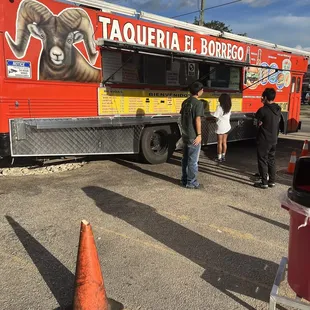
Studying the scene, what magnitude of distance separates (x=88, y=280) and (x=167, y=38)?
5.75 metres

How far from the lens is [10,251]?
3.75 meters

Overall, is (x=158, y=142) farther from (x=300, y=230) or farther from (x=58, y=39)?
(x=300, y=230)

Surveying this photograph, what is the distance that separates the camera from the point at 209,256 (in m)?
3.72

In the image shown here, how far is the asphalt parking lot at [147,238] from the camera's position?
3047 millimetres

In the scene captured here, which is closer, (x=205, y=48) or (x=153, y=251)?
(x=153, y=251)

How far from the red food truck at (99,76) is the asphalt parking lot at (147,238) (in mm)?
864

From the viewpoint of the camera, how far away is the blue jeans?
600 centimetres

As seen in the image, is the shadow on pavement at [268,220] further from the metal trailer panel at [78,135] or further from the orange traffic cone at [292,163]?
the metal trailer panel at [78,135]

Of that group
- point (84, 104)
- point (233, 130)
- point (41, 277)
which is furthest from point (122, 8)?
point (41, 277)

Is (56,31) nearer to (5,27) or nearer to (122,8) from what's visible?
(5,27)

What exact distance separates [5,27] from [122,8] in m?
2.29

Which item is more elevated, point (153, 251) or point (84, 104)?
point (84, 104)

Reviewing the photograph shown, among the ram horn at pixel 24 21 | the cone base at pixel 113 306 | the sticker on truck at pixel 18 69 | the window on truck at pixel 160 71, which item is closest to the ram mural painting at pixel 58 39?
the ram horn at pixel 24 21

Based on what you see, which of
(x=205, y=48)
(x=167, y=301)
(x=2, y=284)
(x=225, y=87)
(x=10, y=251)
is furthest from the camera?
(x=225, y=87)
